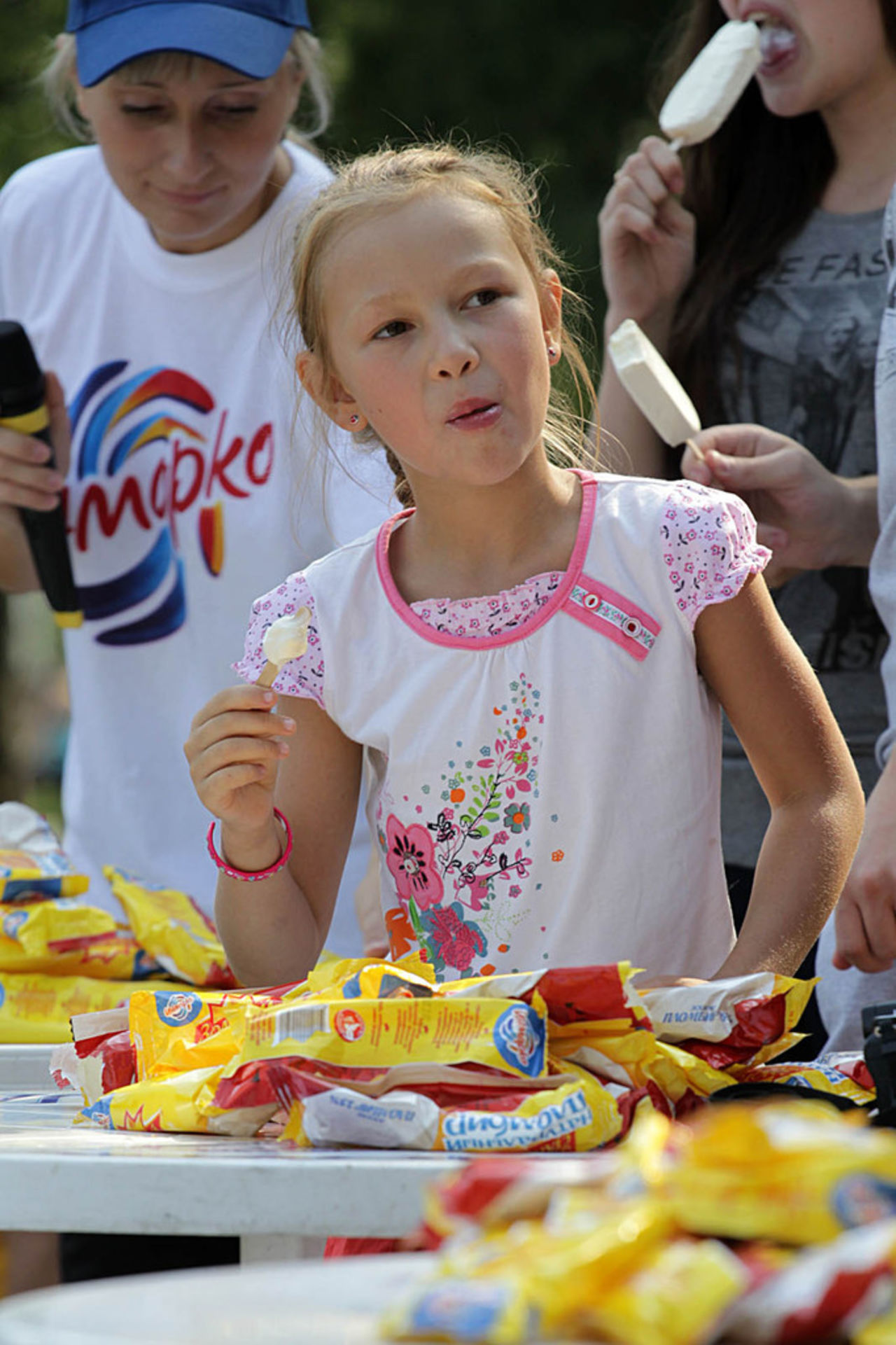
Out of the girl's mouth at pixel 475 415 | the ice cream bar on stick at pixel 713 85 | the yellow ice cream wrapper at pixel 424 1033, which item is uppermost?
the ice cream bar on stick at pixel 713 85

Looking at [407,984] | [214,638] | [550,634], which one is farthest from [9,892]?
[407,984]

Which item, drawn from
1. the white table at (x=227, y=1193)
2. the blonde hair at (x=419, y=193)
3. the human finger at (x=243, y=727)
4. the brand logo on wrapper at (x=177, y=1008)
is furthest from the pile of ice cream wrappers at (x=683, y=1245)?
the blonde hair at (x=419, y=193)

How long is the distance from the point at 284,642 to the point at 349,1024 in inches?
18.9

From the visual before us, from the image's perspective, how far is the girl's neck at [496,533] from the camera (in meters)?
1.87

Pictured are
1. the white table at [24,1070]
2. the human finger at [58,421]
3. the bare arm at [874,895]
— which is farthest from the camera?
the human finger at [58,421]

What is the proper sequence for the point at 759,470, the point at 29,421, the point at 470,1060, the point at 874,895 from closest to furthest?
the point at 470,1060 < the point at 874,895 < the point at 759,470 < the point at 29,421

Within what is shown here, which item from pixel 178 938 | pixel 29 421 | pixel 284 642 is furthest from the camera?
pixel 29 421

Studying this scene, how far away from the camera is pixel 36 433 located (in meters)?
2.71

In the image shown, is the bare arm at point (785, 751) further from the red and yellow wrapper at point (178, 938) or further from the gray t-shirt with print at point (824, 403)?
the red and yellow wrapper at point (178, 938)

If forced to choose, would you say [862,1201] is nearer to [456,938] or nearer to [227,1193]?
[227,1193]

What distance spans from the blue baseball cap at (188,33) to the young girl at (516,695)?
0.76 meters

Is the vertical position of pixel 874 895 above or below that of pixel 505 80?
below

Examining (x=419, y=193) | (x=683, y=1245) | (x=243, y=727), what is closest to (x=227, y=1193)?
(x=683, y=1245)

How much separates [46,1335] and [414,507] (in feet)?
4.67
